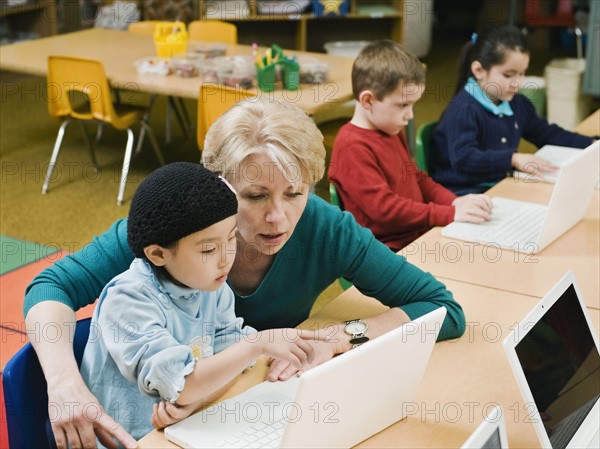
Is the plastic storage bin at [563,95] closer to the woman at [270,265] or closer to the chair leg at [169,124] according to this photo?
the chair leg at [169,124]

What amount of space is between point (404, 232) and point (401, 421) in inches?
49.1

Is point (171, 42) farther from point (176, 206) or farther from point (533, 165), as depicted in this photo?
point (176, 206)

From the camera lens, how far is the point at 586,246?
2.25m

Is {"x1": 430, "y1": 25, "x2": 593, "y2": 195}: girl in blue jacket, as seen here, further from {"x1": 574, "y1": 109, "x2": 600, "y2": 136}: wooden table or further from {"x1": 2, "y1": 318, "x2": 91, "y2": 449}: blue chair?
{"x1": 2, "y1": 318, "x2": 91, "y2": 449}: blue chair

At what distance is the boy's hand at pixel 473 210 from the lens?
93.9 inches

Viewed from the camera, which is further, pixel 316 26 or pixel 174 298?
pixel 316 26

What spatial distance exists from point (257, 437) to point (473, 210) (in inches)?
48.8

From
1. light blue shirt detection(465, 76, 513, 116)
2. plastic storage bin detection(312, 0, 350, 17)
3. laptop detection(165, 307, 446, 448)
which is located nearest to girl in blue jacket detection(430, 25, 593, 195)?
light blue shirt detection(465, 76, 513, 116)

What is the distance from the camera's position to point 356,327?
1.73 m

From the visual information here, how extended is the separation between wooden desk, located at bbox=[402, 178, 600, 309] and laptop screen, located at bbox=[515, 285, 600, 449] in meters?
0.45

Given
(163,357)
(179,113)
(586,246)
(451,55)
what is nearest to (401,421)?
(163,357)

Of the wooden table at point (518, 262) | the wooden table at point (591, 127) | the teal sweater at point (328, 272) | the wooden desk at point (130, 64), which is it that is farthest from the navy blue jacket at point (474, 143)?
the teal sweater at point (328, 272)

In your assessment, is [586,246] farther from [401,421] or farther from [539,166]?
[401,421]

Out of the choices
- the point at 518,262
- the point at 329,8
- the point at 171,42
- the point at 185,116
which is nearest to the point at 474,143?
the point at 518,262
